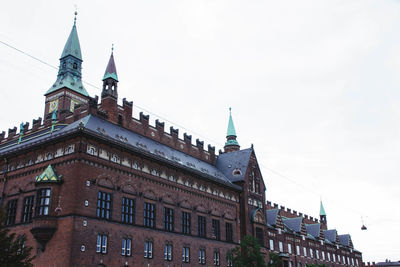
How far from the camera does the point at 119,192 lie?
4472 centimetres

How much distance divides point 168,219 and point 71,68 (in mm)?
52949

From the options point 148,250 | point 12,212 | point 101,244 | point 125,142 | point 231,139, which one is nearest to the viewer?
point 101,244

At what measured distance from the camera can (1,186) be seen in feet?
158

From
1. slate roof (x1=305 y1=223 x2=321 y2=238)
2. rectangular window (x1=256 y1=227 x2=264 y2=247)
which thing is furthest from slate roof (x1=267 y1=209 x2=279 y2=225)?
slate roof (x1=305 y1=223 x2=321 y2=238)

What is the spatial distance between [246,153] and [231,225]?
13.9 meters

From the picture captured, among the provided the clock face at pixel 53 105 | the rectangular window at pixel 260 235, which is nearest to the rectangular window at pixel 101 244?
the rectangular window at pixel 260 235

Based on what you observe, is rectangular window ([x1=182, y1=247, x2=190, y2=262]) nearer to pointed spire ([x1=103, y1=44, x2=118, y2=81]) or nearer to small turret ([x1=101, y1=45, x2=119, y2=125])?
small turret ([x1=101, y1=45, x2=119, y2=125])

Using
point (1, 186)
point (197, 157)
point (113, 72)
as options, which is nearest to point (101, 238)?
point (1, 186)

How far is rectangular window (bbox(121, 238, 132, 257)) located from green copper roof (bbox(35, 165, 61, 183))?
9.13m

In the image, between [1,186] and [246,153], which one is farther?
[246,153]

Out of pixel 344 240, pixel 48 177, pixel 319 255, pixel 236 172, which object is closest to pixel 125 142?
pixel 48 177

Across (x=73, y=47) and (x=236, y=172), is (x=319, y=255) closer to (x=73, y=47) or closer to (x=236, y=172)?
(x=236, y=172)

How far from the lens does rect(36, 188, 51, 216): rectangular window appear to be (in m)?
40.7

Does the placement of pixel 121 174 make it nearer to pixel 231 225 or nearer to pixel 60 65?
pixel 231 225
